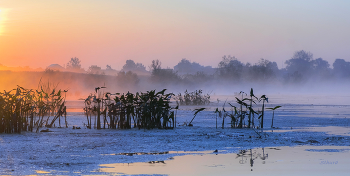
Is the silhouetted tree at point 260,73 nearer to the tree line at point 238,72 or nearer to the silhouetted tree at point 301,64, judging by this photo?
the tree line at point 238,72

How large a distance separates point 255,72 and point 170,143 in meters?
94.9

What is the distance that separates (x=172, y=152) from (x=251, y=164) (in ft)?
5.87

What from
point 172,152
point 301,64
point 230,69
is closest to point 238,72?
point 230,69

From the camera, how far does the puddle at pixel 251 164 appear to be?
21.7ft

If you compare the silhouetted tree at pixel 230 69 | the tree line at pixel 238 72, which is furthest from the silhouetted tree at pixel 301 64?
the silhouetted tree at pixel 230 69

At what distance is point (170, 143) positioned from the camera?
9.72 meters

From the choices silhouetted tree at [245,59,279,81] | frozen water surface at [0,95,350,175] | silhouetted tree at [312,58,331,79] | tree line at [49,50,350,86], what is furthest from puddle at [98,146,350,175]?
silhouetted tree at [312,58,331,79]

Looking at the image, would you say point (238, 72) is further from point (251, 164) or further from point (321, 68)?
point (251, 164)

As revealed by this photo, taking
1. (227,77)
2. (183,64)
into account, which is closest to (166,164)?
(227,77)

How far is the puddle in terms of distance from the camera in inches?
260

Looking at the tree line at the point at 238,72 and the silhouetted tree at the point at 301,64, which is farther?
the silhouetted tree at the point at 301,64

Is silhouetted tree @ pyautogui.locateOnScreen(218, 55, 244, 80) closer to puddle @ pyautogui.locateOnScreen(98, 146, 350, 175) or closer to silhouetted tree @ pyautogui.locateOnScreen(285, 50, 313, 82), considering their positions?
silhouetted tree @ pyautogui.locateOnScreen(285, 50, 313, 82)

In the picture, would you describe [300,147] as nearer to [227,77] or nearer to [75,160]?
[75,160]

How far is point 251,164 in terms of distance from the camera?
7223 mm
